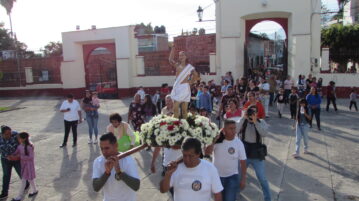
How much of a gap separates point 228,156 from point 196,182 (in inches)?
55.7

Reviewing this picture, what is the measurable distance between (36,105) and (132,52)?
718 centimetres

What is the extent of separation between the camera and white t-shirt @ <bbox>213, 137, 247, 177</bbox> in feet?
14.6

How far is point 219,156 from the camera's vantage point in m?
4.49

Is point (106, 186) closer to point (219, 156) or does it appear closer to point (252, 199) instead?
point (219, 156)

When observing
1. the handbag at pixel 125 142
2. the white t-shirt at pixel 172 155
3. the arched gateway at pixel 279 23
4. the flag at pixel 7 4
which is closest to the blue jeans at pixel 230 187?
the white t-shirt at pixel 172 155

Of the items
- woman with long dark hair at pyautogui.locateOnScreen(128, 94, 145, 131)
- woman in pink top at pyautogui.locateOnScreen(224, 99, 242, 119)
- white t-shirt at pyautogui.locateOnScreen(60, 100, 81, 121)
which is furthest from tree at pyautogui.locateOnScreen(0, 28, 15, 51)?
woman in pink top at pyautogui.locateOnScreen(224, 99, 242, 119)

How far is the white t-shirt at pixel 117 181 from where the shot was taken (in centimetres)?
331

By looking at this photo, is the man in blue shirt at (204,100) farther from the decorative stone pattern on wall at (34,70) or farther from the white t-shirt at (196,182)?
the decorative stone pattern on wall at (34,70)

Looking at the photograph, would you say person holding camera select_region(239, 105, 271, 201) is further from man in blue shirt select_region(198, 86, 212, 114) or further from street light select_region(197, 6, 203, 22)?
street light select_region(197, 6, 203, 22)

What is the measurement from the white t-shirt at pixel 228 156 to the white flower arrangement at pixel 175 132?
25 cm

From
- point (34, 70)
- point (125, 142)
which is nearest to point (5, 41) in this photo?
point (34, 70)

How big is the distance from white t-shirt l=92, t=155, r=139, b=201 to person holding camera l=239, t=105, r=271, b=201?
7.73 ft

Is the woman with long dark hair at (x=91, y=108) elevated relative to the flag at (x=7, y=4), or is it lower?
lower

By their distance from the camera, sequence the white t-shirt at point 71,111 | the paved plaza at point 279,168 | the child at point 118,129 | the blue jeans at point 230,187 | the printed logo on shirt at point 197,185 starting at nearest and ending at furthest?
the printed logo on shirt at point 197,185 < the blue jeans at point 230,187 < the child at point 118,129 < the paved plaza at point 279,168 < the white t-shirt at point 71,111
